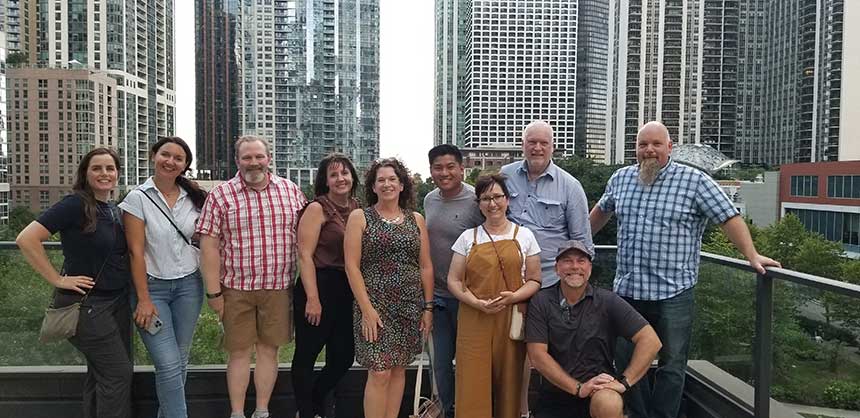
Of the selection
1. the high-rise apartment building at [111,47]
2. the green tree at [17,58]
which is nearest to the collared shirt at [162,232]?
the high-rise apartment building at [111,47]

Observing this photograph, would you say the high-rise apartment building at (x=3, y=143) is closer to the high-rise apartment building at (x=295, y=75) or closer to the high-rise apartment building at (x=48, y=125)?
the high-rise apartment building at (x=48, y=125)

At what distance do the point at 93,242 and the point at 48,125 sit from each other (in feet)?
258

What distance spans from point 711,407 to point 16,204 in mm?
79486

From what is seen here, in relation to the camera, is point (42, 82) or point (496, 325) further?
point (42, 82)

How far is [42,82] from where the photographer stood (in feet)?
228

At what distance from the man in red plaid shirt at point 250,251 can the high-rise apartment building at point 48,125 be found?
75857 mm

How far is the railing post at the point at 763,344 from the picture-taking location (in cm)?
265

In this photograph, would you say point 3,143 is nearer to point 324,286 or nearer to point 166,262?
point 166,262

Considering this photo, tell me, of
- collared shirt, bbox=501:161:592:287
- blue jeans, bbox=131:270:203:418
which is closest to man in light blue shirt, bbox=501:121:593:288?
collared shirt, bbox=501:161:592:287

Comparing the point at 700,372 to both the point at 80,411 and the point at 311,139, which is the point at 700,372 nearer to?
the point at 80,411

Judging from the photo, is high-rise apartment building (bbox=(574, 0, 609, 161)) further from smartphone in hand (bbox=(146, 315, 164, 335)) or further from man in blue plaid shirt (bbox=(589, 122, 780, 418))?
smartphone in hand (bbox=(146, 315, 164, 335))

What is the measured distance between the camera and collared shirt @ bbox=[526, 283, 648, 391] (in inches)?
99.6

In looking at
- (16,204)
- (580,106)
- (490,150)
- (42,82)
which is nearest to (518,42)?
(580,106)

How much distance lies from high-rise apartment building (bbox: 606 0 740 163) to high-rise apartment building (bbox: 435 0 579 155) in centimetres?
1177
